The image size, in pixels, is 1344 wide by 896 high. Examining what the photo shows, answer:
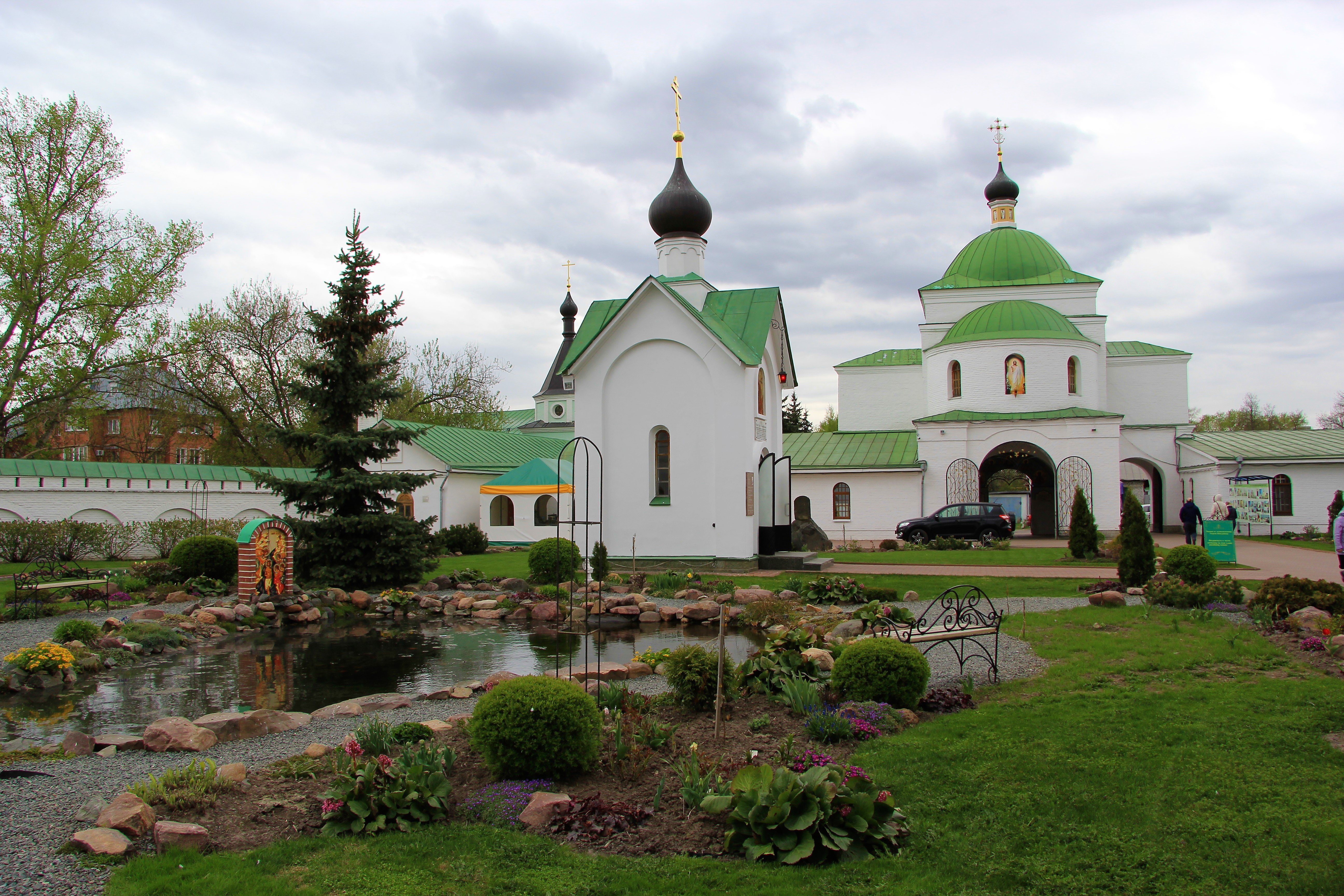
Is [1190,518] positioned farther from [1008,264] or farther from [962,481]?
[1008,264]

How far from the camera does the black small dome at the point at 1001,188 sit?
38656 millimetres

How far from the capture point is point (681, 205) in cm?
2312

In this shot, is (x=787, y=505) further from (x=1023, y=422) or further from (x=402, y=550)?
(x=1023, y=422)

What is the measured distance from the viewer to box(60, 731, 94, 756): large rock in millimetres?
6648

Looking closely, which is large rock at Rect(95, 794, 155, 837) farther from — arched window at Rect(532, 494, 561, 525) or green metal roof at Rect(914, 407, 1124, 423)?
green metal roof at Rect(914, 407, 1124, 423)

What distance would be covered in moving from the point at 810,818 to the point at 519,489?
28.3 meters

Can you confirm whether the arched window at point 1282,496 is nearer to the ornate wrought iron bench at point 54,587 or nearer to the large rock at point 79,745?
the large rock at point 79,745

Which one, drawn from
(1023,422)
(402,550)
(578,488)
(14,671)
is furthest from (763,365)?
(14,671)

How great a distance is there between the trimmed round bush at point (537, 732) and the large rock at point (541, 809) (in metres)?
0.38

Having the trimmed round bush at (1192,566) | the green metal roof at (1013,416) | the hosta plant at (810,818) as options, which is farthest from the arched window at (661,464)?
the hosta plant at (810,818)

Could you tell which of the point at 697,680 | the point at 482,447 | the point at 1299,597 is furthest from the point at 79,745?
the point at 482,447

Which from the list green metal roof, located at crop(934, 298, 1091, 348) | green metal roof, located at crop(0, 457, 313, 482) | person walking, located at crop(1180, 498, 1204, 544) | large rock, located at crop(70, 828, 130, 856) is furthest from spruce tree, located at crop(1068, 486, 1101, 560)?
large rock, located at crop(70, 828, 130, 856)

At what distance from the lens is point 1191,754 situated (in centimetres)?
562

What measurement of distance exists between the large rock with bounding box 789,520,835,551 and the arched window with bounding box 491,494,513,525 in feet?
44.8
